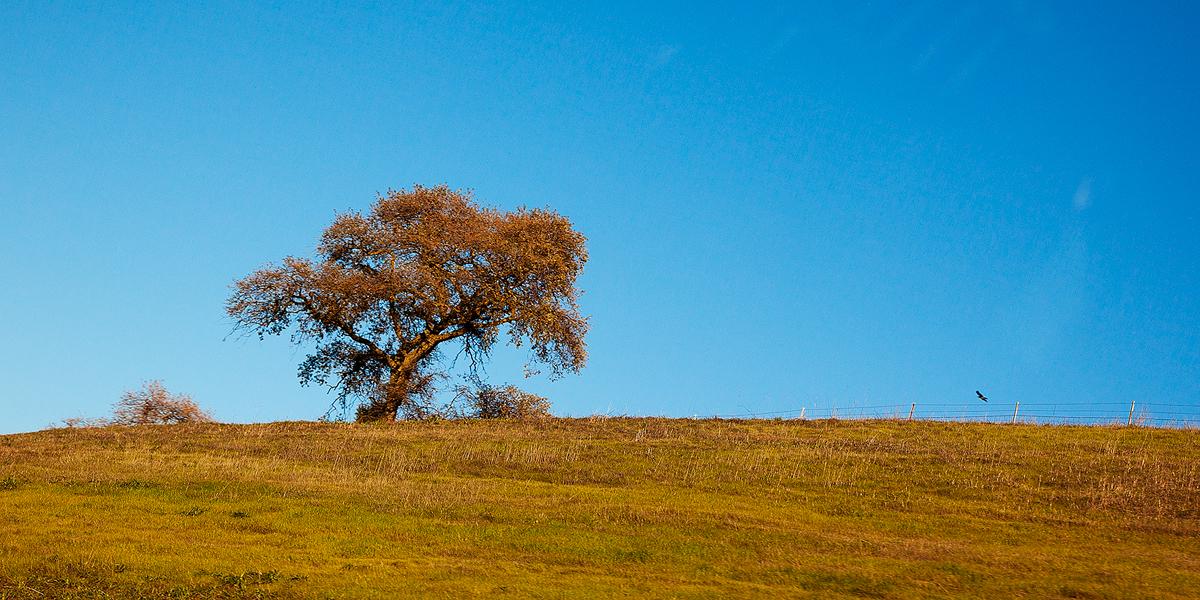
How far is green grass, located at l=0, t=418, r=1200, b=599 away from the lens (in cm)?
1259

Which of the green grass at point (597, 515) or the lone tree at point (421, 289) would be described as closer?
the green grass at point (597, 515)

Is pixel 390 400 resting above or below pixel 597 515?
above

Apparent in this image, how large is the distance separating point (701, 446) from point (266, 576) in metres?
18.2

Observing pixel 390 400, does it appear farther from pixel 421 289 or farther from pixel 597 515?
pixel 597 515

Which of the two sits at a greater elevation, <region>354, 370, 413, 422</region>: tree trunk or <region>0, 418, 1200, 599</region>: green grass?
<region>354, 370, 413, 422</region>: tree trunk

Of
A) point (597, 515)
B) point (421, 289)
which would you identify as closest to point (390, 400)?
point (421, 289)

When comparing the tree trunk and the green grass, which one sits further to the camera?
the tree trunk

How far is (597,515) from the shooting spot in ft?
58.2

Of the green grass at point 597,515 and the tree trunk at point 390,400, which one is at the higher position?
the tree trunk at point 390,400

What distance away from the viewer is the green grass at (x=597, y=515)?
1259 centimetres

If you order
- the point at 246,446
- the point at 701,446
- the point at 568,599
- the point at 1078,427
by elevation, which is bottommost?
the point at 568,599

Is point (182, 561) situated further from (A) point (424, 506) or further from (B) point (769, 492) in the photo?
(B) point (769, 492)

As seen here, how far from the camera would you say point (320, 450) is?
28.0m

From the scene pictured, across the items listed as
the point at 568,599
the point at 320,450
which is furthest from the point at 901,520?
the point at 320,450
